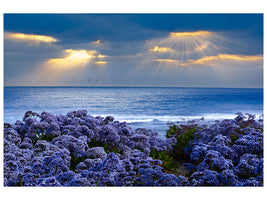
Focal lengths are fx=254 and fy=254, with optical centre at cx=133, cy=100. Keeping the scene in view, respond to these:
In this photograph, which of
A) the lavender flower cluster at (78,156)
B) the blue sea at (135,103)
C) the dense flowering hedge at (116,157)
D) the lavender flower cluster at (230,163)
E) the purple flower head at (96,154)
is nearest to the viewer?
the lavender flower cluster at (78,156)

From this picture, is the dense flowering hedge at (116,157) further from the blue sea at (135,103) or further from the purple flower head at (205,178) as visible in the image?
the blue sea at (135,103)

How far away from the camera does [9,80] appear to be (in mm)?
6449

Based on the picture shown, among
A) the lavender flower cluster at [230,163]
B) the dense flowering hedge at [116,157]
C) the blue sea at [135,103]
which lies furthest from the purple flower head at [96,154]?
the blue sea at [135,103]

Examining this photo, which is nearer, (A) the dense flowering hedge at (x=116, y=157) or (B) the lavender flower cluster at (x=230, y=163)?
(A) the dense flowering hedge at (x=116, y=157)

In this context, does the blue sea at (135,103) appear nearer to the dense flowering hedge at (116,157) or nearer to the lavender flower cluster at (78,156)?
the dense flowering hedge at (116,157)

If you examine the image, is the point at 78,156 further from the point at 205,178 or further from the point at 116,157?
the point at 205,178

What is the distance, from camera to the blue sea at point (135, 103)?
12.9 metres

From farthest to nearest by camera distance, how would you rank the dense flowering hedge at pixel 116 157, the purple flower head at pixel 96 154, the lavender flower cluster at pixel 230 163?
the purple flower head at pixel 96 154 < the lavender flower cluster at pixel 230 163 < the dense flowering hedge at pixel 116 157

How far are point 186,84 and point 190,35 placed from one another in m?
1.54

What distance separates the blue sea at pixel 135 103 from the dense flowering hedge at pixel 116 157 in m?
3.82

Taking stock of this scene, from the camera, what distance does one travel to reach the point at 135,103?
1628 centimetres

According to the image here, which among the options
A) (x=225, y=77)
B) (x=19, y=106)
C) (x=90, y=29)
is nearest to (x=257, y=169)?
(x=225, y=77)

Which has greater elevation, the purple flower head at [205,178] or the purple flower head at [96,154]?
the purple flower head at [96,154]
